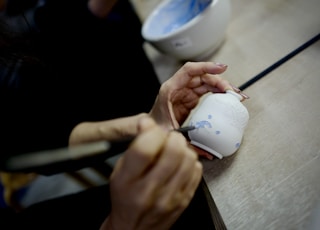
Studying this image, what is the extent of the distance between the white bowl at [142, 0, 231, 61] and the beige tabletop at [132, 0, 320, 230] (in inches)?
2.4

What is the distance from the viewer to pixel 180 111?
1.91ft

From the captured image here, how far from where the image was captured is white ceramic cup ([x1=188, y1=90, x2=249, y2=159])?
403mm

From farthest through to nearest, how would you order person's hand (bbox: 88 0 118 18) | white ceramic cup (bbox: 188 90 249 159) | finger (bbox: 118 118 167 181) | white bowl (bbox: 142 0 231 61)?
1. person's hand (bbox: 88 0 118 18)
2. white bowl (bbox: 142 0 231 61)
3. white ceramic cup (bbox: 188 90 249 159)
4. finger (bbox: 118 118 167 181)

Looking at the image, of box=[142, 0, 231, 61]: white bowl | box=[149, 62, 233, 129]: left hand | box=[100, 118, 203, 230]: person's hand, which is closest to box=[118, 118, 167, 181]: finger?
box=[100, 118, 203, 230]: person's hand

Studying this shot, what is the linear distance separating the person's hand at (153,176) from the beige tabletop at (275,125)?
104 mm

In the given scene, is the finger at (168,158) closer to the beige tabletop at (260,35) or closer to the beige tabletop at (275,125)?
the beige tabletop at (275,125)

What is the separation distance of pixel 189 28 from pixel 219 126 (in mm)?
252

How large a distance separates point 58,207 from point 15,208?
40 cm

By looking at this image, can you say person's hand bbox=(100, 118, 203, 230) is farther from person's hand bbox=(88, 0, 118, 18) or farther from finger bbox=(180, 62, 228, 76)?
person's hand bbox=(88, 0, 118, 18)

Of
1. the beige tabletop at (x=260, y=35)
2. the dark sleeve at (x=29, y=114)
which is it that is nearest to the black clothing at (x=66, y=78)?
the dark sleeve at (x=29, y=114)

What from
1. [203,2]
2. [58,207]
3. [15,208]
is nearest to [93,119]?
[58,207]

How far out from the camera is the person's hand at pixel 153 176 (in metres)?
0.30

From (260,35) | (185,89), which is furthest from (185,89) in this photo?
(260,35)

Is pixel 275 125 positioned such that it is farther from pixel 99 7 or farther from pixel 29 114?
pixel 99 7
